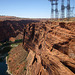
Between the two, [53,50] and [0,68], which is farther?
[0,68]

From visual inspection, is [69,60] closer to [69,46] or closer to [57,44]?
[69,46]

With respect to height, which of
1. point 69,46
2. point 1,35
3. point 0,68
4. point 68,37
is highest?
point 68,37

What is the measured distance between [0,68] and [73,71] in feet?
117

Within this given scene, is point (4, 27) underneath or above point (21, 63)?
above

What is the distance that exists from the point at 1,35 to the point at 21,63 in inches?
2443

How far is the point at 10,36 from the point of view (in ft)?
311

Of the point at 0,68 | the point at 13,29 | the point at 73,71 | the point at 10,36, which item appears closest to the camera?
the point at 73,71

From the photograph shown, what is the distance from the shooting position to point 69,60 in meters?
14.6

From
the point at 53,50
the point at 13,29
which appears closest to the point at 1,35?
the point at 13,29

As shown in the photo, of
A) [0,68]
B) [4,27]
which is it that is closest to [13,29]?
[4,27]

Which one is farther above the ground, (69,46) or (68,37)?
(68,37)

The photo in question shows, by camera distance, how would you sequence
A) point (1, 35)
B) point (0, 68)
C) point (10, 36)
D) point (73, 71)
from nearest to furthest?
point (73, 71)
point (0, 68)
point (1, 35)
point (10, 36)

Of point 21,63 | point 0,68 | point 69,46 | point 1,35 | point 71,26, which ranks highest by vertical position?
point 71,26

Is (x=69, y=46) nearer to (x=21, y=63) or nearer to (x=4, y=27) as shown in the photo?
(x=21, y=63)
